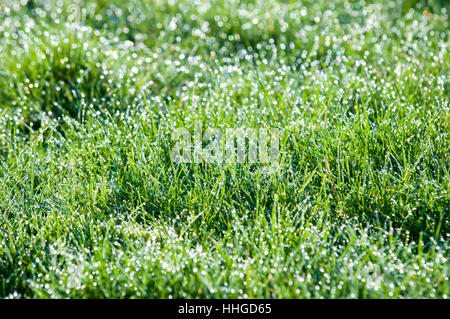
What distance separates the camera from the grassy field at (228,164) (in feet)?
5.92

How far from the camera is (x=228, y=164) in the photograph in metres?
2.21

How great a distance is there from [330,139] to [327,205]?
0.38 metres

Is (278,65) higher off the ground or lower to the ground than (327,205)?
higher

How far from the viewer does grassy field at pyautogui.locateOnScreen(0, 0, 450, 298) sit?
5.92ft

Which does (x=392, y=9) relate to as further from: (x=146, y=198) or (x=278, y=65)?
(x=146, y=198)

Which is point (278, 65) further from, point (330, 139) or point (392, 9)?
point (392, 9)

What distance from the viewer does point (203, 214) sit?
2.08m

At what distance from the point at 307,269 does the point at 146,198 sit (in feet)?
2.57
